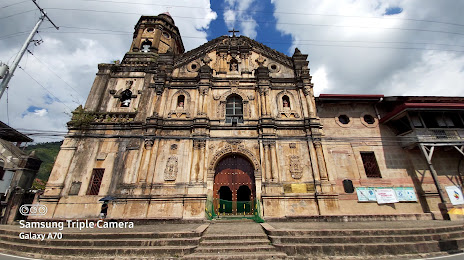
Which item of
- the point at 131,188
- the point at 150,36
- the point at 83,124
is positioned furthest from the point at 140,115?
the point at 150,36

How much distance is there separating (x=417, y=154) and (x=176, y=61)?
64.1 feet

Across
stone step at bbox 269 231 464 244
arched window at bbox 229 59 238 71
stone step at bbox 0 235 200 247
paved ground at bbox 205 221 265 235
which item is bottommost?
stone step at bbox 0 235 200 247

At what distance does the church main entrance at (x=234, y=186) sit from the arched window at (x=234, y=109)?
2707mm

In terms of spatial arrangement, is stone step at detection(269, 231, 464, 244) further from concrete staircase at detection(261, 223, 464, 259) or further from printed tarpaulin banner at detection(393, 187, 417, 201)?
printed tarpaulin banner at detection(393, 187, 417, 201)

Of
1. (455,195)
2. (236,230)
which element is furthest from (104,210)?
(455,195)

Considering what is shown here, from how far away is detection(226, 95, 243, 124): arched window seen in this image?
13820mm

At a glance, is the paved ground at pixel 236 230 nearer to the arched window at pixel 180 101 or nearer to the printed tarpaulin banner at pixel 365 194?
the printed tarpaulin banner at pixel 365 194

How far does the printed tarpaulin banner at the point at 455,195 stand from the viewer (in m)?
12.1

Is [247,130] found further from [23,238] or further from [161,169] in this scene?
[23,238]

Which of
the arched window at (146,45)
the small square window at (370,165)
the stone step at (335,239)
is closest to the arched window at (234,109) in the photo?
the stone step at (335,239)

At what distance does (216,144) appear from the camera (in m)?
12.7

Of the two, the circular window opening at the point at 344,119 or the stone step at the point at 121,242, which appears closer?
the stone step at the point at 121,242

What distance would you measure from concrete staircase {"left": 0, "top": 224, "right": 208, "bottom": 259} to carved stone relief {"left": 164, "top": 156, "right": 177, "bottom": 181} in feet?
15.6

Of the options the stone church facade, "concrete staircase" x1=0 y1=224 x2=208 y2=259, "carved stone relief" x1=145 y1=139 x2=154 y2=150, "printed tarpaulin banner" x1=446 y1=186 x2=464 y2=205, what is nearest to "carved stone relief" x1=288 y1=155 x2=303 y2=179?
the stone church facade
